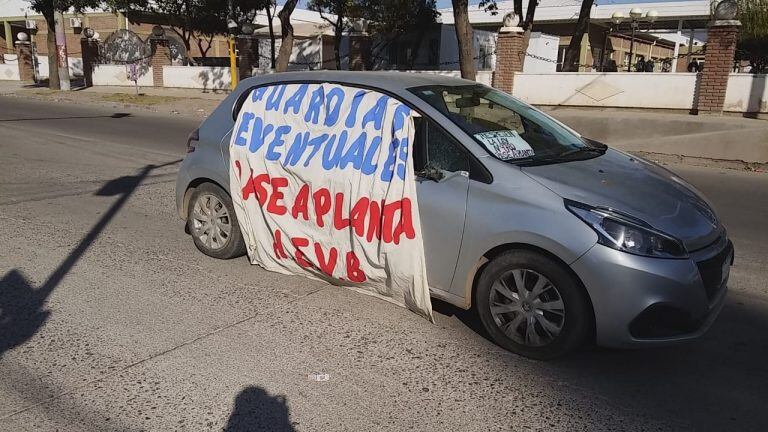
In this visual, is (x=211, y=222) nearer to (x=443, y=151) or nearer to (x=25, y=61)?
(x=443, y=151)

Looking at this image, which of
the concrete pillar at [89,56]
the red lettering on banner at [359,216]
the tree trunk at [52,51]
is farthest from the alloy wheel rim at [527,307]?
the concrete pillar at [89,56]

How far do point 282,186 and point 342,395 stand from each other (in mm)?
1874

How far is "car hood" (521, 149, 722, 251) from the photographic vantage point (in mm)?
3422

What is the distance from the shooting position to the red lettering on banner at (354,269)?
4.32 meters

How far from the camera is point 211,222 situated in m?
5.39

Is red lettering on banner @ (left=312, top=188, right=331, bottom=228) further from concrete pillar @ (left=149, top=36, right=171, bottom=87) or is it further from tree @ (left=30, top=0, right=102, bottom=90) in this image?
concrete pillar @ (left=149, top=36, right=171, bottom=87)

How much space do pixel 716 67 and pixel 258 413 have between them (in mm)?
16053

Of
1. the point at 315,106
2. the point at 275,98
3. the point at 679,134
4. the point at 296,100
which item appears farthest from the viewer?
the point at 679,134

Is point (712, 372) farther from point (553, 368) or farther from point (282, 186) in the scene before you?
point (282, 186)

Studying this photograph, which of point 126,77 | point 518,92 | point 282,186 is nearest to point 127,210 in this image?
point 282,186

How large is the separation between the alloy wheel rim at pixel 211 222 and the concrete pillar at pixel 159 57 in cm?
2791

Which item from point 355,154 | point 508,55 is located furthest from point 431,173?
point 508,55

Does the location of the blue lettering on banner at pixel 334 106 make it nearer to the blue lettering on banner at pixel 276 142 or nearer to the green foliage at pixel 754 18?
the blue lettering on banner at pixel 276 142

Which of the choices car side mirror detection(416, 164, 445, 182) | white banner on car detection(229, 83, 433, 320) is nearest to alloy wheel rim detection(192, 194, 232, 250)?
white banner on car detection(229, 83, 433, 320)
